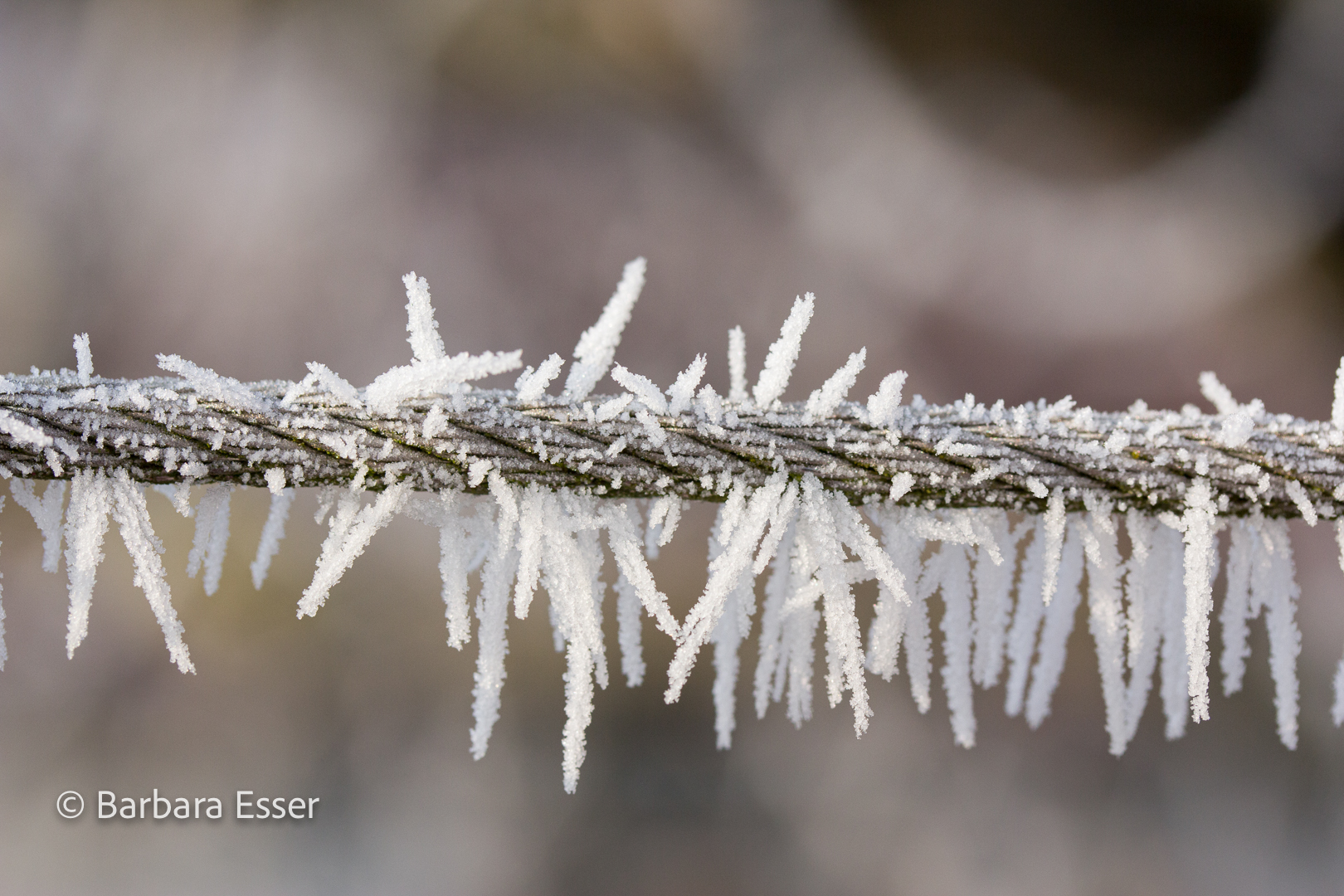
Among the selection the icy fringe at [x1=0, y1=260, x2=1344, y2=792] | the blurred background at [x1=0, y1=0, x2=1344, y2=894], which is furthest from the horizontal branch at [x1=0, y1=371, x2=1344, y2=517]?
the blurred background at [x1=0, y1=0, x2=1344, y2=894]

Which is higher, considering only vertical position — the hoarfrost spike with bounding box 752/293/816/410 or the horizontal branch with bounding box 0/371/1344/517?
the hoarfrost spike with bounding box 752/293/816/410

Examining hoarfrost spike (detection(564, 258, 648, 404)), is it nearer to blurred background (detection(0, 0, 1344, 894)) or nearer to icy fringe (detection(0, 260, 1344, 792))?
icy fringe (detection(0, 260, 1344, 792))

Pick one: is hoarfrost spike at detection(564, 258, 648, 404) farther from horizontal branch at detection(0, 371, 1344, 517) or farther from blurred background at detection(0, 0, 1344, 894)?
blurred background at detection(0, 0, 1344, 894)

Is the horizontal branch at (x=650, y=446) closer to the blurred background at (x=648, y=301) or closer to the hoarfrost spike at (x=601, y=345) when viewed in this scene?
the hoarfrost spike at (x=601, y=345)

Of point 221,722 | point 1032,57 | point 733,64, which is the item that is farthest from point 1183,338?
point 221,722

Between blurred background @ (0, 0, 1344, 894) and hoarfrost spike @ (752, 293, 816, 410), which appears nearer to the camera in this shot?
hoarfrost spike @ (752, 293, 816, 410)

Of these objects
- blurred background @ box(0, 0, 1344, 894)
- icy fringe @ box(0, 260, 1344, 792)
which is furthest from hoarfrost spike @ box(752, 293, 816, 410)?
blurred background @ box(0, 0, 1344, 894)

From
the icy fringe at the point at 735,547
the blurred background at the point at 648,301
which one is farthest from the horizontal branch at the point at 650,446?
the blurred background at the point at 648,301

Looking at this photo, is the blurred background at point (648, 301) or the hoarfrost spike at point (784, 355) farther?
the blurred background at point (648, 301)
